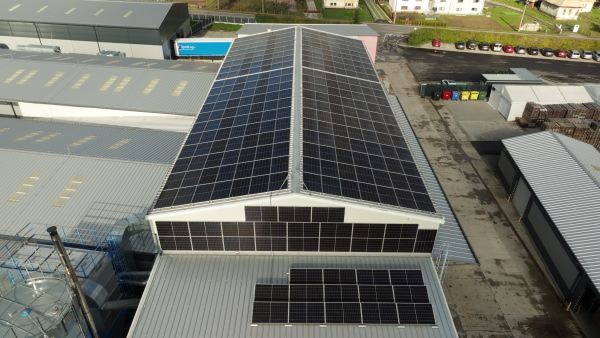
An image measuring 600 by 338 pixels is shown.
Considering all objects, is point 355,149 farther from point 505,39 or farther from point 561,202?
point 505,39

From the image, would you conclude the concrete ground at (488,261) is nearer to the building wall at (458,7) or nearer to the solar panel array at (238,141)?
the solar panel array at (238,141)

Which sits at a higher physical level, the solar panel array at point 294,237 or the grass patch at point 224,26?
the solar panel array at point 294,237

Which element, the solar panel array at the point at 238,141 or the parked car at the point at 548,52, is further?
the parked car at the point at 548,52

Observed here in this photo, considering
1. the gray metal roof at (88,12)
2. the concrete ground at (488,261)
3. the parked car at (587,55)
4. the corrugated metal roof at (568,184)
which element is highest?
the gray metal roof at (88,12)

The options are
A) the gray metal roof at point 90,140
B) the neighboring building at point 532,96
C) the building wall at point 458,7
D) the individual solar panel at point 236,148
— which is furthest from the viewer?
the building wall at point 458,7

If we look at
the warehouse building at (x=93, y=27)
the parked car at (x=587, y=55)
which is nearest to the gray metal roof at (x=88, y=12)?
the warehouse building at (x=93, y=27)

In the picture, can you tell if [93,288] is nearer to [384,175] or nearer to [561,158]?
[384,175]

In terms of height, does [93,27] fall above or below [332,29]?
below

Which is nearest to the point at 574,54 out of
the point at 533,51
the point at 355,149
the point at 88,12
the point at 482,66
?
the point at 533,51

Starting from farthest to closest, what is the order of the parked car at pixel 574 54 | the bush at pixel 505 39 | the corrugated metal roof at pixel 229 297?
the bush at pixel 505 39, the parked car at pixel 574 54, the corrugated metal roof at pixel 229 297
